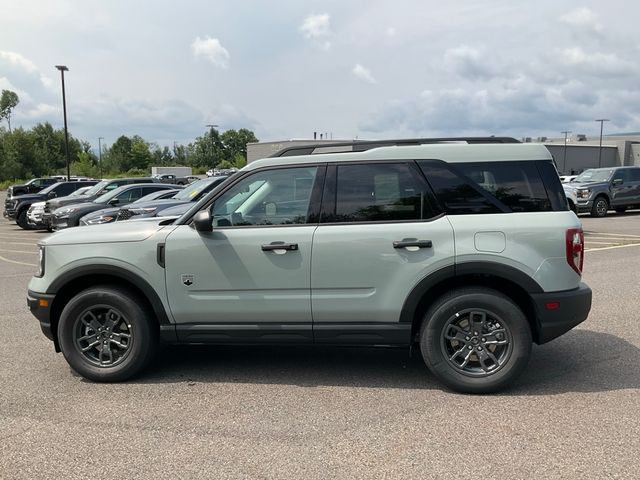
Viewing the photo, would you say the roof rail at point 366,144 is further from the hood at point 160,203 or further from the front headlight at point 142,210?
the front headlight at point 142,210

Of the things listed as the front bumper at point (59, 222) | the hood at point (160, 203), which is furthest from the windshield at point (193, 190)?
the front bumper at point (59, 222)

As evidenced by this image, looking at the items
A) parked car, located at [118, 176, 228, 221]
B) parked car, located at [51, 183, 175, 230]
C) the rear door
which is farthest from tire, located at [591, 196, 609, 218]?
the rear door

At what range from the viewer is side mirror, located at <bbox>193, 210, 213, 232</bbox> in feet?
14.5

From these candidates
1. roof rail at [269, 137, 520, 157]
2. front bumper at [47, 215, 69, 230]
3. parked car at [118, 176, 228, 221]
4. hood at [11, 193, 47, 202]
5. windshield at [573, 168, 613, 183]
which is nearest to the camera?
roof rail at [269, 137, 520, 157]

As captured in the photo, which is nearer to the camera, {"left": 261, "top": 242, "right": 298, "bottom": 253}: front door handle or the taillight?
the taillight

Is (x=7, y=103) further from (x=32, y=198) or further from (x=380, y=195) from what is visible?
(x=380, y=195)

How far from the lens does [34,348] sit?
5656mm

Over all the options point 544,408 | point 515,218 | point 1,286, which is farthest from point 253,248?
point 1,286

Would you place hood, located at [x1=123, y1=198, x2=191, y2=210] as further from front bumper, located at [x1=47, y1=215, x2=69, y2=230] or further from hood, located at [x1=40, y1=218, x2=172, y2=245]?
hood, located at [x1=40, y1=218, x2=172, y2=245]

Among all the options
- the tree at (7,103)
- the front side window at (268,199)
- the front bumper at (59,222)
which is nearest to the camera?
the front side window at (268,199)

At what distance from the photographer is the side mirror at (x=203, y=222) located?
443cm

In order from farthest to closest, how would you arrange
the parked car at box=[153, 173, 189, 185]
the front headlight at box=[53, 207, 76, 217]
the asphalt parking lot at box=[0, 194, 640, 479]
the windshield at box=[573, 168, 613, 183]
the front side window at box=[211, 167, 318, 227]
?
1. the parked car at box=[153, 173, 189, 185]
2. the windshield at box=[573, 168, 613, 183]
3. the front headlight at box=[53, 207, 76, 217]
4. the front side window at box=[211, 167, 318, 227]
5. the asphalt parking lot at box=[0, 194, 640, 479]

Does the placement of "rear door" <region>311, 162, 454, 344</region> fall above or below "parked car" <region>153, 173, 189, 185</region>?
below

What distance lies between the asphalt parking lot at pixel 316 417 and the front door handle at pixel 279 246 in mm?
1104
